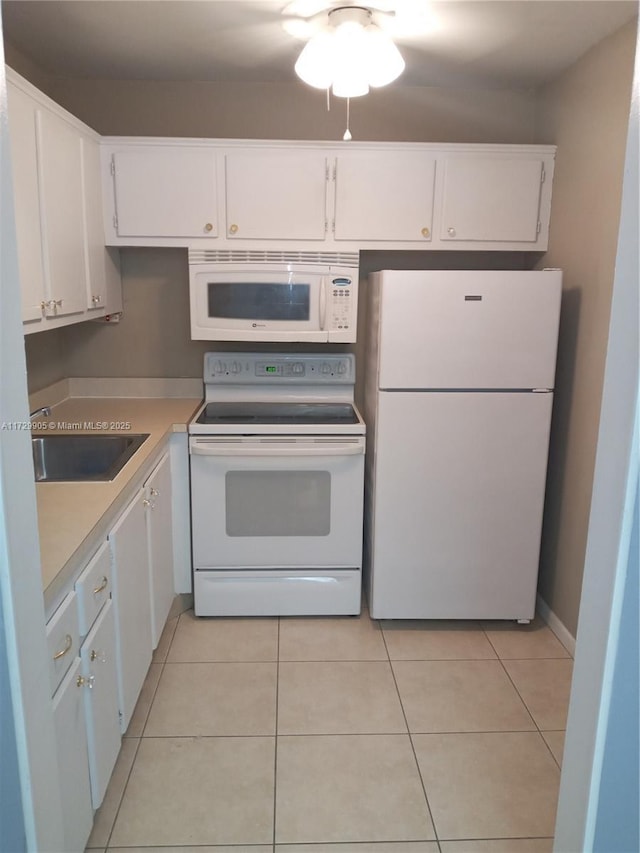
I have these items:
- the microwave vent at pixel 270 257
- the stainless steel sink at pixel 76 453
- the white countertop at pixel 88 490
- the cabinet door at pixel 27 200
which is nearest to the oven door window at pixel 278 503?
the white countertop at pixel 88 490

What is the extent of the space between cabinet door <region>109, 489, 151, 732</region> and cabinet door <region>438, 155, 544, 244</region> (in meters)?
1.79

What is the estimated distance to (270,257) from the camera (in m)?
2.79

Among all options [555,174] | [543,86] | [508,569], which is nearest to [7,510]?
[508,569]

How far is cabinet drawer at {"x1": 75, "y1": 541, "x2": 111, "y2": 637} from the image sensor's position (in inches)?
60.8

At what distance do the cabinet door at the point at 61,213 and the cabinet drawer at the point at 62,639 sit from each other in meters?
1.07

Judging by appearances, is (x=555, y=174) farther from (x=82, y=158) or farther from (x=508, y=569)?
(x=82, y=158)

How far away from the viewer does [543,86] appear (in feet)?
9.71

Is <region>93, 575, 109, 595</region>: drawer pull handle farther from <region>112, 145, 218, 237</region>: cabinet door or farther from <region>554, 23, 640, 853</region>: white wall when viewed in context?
<region>112, 145, 218, 237</region>: cabinet door

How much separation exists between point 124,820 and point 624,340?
1.82 metres

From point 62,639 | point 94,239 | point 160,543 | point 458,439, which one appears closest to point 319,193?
point 94,239

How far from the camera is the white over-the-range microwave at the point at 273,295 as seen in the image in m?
2.76

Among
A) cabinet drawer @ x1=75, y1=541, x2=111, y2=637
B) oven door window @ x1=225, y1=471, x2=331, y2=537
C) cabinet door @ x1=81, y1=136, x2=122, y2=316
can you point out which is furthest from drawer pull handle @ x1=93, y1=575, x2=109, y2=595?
cabinet door @ x1=81, y1=136, x2=122, y2=316

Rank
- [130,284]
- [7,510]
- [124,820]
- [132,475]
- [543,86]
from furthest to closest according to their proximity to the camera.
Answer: [130,284] < [543,86] < [132,475] < [124,820] < [7,510]

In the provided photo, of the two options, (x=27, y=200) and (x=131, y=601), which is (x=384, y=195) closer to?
(x=27, y=200)
